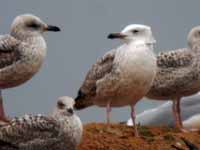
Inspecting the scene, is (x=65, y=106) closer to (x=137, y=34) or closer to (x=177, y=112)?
(x=137, y=34)

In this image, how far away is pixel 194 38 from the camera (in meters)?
13.0

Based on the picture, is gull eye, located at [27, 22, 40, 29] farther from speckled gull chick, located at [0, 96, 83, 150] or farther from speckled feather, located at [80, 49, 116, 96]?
speckled gull chick, located at [0, 96, 83, 150]

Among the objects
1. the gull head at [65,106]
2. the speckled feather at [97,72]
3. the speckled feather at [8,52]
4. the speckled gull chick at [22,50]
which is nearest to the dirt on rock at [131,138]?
the speckled feather at [97,72]

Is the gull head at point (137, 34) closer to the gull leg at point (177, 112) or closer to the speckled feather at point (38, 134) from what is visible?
the gull leg at point (177, 112)

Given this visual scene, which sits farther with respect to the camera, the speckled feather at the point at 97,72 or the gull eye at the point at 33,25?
the speckled feather at the point at 97,72

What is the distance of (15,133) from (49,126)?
1.13ft

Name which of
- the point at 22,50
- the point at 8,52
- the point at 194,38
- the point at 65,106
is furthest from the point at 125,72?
the point at 194,38

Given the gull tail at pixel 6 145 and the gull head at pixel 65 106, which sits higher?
the gull head at pixel 65 106

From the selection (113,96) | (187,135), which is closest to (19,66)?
(113,96)

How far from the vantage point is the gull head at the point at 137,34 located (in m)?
11.6

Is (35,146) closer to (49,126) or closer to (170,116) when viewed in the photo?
(49,126)

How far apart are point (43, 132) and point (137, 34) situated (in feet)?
7.19

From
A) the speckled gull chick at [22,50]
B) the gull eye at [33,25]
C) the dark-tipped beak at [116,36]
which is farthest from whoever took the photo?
the gull eye at [33,25]

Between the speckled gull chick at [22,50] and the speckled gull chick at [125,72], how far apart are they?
0.68 meters
